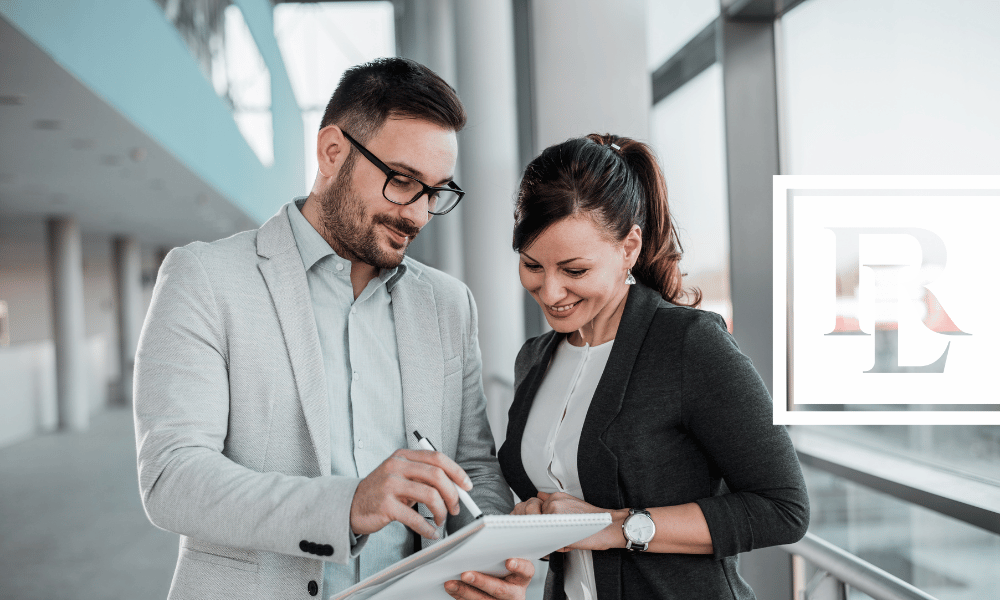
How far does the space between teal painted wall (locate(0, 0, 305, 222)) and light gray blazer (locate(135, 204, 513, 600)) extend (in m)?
3.21

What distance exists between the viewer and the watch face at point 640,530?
1.23 m

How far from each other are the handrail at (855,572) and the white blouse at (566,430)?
1.67 ft

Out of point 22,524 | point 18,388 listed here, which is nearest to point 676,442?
point 22,524

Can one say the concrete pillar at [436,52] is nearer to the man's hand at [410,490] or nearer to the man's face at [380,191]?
the man's face at [380,191]

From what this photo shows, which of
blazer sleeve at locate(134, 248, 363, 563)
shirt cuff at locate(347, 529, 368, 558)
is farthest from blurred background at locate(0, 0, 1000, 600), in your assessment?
shirt cuff at locate(347, 529, 368, 558)

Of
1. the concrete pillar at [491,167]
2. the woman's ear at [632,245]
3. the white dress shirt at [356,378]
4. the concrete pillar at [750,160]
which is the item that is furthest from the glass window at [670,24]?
the concrete pillar at [491,167]

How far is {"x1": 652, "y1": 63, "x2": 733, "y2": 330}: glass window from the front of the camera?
7.75 feet

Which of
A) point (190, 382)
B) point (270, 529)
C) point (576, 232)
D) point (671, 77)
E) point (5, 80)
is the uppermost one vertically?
point (5, 80)

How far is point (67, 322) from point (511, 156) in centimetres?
930

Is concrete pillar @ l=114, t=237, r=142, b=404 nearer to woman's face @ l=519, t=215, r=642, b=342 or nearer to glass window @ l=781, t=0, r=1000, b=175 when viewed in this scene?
woman's face @ l=519, t=215, r=642, b=342

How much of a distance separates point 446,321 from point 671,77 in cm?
157

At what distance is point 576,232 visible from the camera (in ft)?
4.65

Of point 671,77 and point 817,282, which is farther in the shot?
point 671,77

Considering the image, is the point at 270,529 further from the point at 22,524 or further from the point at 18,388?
the point at 18,388
